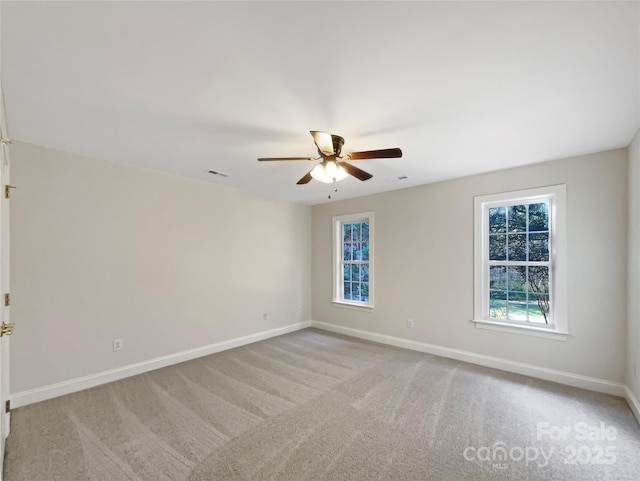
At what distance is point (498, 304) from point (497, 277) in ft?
1.14

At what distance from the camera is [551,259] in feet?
10.5

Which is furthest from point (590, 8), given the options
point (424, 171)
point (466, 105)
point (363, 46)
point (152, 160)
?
point (152, 160)

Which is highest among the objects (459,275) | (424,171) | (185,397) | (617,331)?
(424,171)

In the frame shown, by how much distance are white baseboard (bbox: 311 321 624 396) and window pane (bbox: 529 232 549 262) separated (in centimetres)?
126

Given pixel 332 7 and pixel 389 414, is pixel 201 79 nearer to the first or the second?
pixel 332 7

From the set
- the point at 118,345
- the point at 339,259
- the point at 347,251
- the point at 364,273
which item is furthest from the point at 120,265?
the point at 364,273

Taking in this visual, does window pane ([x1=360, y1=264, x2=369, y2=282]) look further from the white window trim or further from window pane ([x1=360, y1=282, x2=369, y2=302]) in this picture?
the white window trim

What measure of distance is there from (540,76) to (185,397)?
12.6 ft

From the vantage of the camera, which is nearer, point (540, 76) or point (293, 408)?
point (540, 76)

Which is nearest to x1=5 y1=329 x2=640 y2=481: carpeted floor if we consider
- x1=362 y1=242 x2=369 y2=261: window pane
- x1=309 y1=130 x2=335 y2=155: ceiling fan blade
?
x1=362 y1=242 x2=369 y2=261: window pane

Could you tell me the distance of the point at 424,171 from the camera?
11.5ft

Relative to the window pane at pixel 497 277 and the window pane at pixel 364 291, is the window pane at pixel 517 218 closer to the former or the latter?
the window pane at pixel 497 277

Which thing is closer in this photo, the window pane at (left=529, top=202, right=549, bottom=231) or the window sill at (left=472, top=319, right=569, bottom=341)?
the window sill at (left=472, top=319, right=569, bottom=341)

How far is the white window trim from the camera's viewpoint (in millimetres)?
3053
